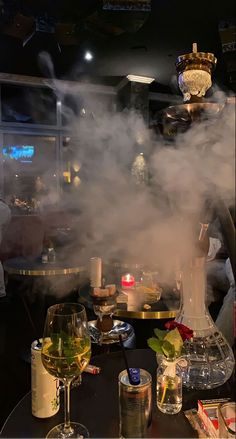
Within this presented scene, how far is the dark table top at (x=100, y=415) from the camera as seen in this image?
2.39ft

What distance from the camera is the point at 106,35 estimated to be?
169 inches

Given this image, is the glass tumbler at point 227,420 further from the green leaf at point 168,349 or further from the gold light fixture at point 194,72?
the gold light fixture at point 194,72

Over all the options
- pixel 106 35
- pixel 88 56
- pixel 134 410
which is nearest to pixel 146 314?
pixel 134 410

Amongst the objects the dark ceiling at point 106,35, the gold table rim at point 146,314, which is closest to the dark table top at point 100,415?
the gold table rim at point 146,314

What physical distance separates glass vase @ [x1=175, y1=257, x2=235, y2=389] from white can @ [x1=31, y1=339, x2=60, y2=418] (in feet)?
1.12

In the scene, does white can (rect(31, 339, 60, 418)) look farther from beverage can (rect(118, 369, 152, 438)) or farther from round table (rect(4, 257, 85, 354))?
round table (rect(4, 257, 85, 354))

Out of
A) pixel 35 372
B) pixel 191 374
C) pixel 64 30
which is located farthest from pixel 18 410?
pixel 64 30

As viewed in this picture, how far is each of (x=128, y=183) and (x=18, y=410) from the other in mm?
1530

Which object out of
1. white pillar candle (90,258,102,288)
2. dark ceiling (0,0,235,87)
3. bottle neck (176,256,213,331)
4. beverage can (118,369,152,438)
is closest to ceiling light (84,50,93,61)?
dark ceiling (0,0,235,87)

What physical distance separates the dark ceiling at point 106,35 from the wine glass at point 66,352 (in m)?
2.75

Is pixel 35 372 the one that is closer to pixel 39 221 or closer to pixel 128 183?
pixel 128 183

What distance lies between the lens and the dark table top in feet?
2.39

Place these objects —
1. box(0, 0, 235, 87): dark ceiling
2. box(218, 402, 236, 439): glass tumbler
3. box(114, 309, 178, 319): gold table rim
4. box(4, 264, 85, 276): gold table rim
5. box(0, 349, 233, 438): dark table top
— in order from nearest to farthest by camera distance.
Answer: box(218, 402, 236, 439): glass tumbler < box(0, 349, 233, 438): dark table top < box(114, 309, 178, 319): gold table rim < box(4, 264, 85, 276): gold table rim < box(0, 0, 235, 87): dark ceiling

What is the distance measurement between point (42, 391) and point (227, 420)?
404 millimetres
